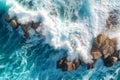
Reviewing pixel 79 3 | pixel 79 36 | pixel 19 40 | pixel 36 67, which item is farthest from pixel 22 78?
pixel 79 3

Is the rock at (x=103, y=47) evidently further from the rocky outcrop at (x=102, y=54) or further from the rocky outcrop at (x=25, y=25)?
the rocky outcrop at (x=25, y=25)

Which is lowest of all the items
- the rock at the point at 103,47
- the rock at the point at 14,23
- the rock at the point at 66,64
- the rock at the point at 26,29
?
the rock at the point at 66,64

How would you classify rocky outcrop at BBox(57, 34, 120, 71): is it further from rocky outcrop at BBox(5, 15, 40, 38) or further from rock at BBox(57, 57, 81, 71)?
rocky outcrop at BBox(5, 15, 40, 38)

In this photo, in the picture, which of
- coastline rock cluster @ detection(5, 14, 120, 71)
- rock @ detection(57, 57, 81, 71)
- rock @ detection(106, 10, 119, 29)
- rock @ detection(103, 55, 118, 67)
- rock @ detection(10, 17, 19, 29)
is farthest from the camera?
rock @ detection(106, 10, 119, 29)

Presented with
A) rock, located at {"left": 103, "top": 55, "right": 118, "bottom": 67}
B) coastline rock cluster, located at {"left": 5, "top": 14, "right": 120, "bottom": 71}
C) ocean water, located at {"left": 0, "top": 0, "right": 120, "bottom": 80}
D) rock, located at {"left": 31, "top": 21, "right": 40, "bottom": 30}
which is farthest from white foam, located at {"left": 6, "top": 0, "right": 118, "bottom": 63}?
rock, located at {"left": 103, "top": 55, "right": 118, "bottom": 67}

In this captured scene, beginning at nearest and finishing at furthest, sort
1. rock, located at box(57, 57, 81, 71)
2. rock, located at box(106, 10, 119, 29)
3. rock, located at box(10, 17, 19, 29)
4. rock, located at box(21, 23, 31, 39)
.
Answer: rock, located at box(57, 57, 81, 71), rock, located at box(21, 23, 31, 39), rock, located at box(10, 17, 19, 29), rock, located at box(106, 10, 119, 29)

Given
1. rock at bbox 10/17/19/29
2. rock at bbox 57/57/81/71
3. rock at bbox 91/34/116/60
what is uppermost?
rock at bbox 10/17/19/29

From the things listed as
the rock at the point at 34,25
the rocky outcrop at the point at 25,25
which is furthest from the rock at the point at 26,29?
the rock at the point at 34,25
